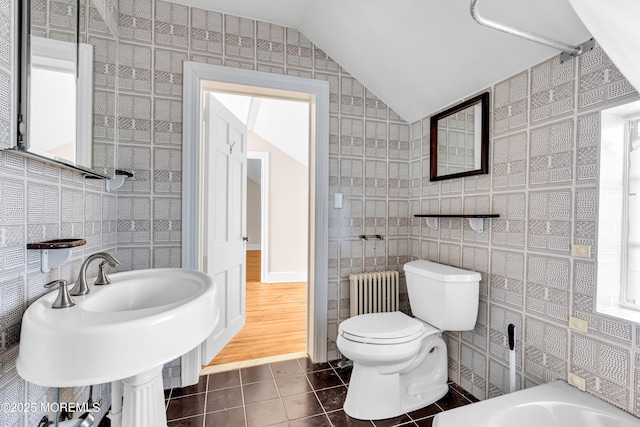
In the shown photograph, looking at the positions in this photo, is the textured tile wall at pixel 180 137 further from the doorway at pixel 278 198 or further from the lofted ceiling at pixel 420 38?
the doorway at pixel 278 198

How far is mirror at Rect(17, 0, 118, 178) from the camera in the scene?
0.93 meters

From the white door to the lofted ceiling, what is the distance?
757 millimetres

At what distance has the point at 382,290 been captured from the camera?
7.43ft

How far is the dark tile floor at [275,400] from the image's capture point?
5.37 feet

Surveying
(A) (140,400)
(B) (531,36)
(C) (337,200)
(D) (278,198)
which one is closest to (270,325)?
(C) (337,200)

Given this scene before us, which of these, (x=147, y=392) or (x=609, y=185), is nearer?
(x=147, y=392)

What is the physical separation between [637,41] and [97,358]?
1.55 metres

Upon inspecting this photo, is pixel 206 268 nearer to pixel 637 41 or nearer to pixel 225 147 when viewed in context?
pixel 225 147

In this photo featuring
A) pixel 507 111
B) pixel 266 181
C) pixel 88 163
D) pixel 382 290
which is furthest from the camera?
pixel 266 181

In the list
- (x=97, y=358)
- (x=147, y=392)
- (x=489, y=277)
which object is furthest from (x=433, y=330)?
(x=97, y=358)

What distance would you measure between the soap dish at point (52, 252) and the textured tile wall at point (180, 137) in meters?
0.80

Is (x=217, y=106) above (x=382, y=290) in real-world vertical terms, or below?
above

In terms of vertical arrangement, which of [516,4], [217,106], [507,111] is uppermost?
[516,4]

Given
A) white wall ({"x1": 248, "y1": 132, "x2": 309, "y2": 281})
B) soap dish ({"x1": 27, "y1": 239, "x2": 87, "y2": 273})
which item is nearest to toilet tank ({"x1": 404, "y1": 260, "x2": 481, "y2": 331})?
soap dish ({"x1": 27, "y1": 239, "x2": 87, "y2": 273})
